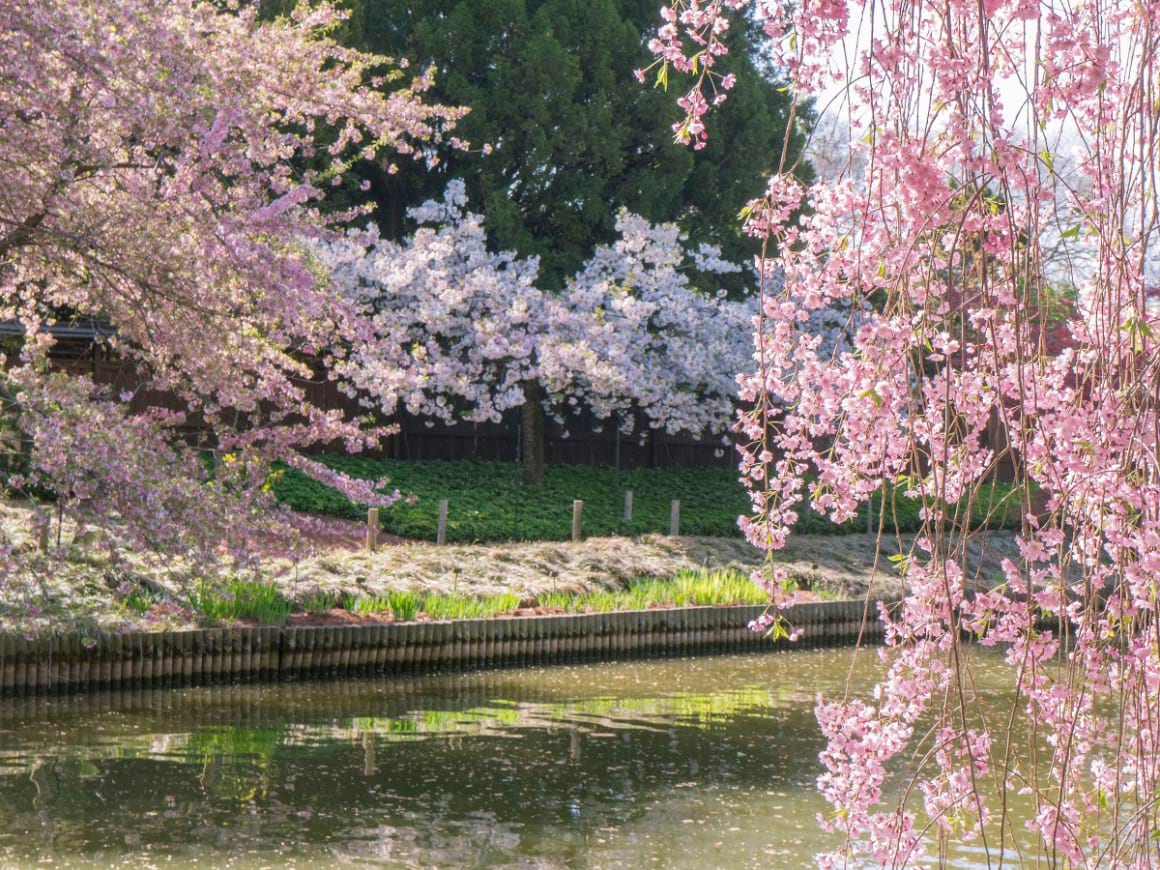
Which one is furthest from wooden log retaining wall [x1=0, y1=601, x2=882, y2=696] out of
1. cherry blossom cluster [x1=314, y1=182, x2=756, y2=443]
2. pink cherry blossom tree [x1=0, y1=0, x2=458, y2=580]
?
cherry blossom cluster [x1=314, y1=182, x2=756, y2=443]

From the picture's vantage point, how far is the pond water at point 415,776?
6992mm

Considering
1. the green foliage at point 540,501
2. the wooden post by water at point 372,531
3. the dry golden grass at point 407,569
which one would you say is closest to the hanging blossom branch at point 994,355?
the dry golden grass at point 407,569

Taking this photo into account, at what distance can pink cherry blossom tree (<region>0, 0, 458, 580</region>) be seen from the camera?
7793 millimetres

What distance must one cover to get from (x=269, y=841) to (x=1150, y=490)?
17.2ft

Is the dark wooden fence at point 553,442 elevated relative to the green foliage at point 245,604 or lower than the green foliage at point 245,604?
elevated

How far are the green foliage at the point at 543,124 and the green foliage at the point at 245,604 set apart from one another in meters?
11.2

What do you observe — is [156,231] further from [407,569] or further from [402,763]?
[407,569]

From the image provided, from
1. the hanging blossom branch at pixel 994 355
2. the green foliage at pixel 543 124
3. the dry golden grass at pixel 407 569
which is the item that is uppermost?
the green foliage at pixel 543 124

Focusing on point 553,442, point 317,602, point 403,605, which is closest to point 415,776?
point 317,602

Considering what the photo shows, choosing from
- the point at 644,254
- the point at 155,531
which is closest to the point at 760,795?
the point at 155,531

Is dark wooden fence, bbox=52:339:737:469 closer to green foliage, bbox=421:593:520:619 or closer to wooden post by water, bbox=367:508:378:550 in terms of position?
wooden post by water, bbox=367:508:378:550

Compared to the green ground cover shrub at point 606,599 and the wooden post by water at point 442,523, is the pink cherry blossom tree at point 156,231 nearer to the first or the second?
the green ground cover shrub at point 606,599

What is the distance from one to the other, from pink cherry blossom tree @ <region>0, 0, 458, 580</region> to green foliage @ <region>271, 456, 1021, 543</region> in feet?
28.1

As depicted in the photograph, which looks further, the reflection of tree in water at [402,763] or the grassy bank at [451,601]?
the grassy bank at [451,601]
